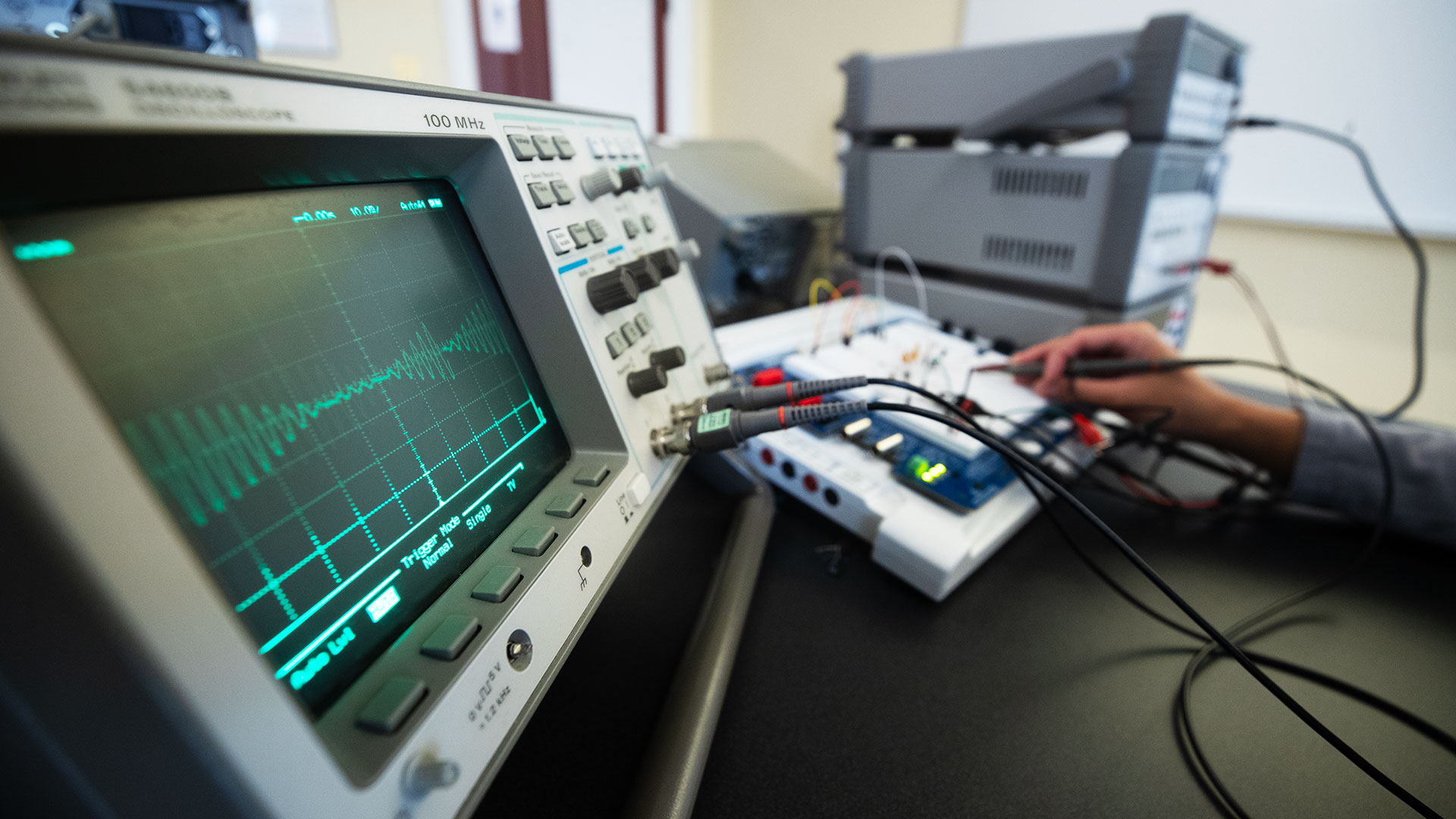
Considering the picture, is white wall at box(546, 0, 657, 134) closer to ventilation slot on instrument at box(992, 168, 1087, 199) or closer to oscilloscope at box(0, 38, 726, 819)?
ventilation slot on instrument at box(992, 168, 1087, 199)

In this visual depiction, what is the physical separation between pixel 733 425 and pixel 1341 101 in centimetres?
180

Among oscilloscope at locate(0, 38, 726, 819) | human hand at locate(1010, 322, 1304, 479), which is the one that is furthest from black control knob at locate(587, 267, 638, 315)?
human hand at locate(1010, 322, 1304, 479)

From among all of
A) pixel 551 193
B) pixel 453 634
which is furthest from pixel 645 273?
pixel 453 634

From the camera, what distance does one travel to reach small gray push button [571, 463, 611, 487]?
0.43m

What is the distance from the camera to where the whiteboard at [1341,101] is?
1.29 metres

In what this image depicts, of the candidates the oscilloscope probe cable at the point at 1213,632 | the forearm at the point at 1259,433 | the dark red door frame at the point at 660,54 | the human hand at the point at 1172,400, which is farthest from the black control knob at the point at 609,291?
the dark red door frame at the point at 660,54

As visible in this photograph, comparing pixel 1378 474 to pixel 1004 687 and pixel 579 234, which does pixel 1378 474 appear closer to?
pixel 1004 687

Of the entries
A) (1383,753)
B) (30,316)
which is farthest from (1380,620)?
(30,316)

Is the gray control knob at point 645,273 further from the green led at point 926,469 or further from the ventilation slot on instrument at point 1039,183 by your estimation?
the ventilation slot on instrument at point 1039,183

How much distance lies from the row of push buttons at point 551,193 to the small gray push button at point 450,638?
28cm

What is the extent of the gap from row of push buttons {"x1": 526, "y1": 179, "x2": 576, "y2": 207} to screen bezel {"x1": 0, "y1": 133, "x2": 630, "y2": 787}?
0.6 inches

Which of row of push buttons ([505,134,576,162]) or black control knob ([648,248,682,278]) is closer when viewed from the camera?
row of push buttons ([505,134,576,162])

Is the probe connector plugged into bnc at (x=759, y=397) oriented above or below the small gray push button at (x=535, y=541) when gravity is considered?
below

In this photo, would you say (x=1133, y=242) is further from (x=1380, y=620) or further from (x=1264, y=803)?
(x=1264, y=803)
